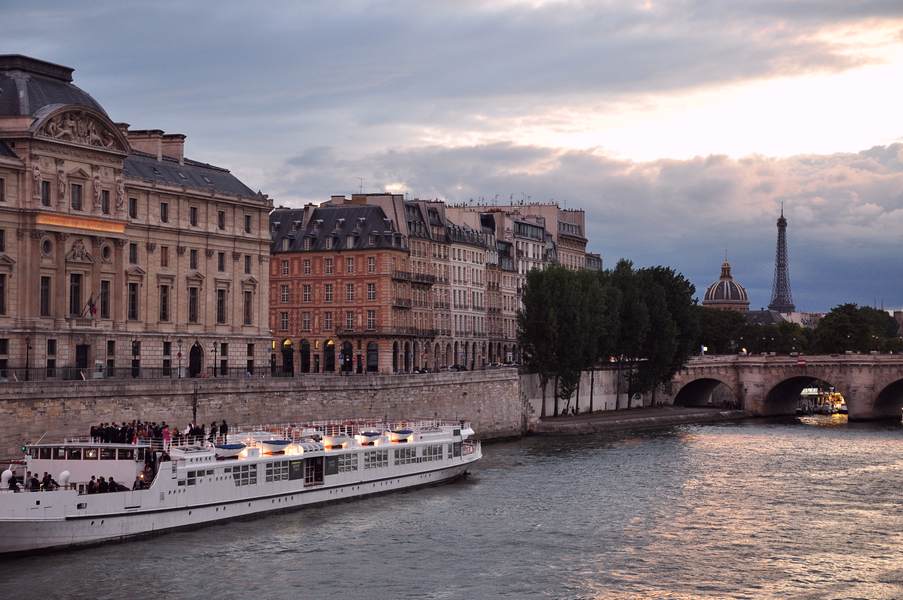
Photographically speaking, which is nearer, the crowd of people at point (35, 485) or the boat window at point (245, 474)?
the crowd of people at point (35, 485)

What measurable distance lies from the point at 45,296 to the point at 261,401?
437 inches

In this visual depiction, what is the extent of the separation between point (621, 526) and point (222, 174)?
41.7m

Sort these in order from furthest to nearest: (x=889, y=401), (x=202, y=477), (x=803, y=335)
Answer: (x=803, y=335) < (x=889, y=401) < (x=202, y=477)

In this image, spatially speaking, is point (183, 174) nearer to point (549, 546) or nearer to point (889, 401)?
point (549, 546)

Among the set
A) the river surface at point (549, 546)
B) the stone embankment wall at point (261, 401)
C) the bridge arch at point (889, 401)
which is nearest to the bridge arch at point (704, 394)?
the bridge arch at point (889, 401)

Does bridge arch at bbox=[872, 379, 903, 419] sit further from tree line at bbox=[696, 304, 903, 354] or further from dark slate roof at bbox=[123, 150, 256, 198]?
dark slate roof at bbox=[123, 150, 256, 198]

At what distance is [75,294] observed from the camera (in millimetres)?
69688

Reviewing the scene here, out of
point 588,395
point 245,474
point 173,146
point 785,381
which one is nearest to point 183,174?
point 173,146

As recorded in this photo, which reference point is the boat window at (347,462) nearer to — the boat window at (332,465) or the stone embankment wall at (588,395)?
the boat window at (332,465)

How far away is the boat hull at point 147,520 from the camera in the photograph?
4372cm

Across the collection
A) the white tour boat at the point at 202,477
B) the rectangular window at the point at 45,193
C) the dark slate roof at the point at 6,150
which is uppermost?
the dark slate roof at the point at 6,150

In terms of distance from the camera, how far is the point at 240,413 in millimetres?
67250

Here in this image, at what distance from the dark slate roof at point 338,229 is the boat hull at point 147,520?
4896 cm

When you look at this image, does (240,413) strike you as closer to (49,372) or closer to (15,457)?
(49,372)
